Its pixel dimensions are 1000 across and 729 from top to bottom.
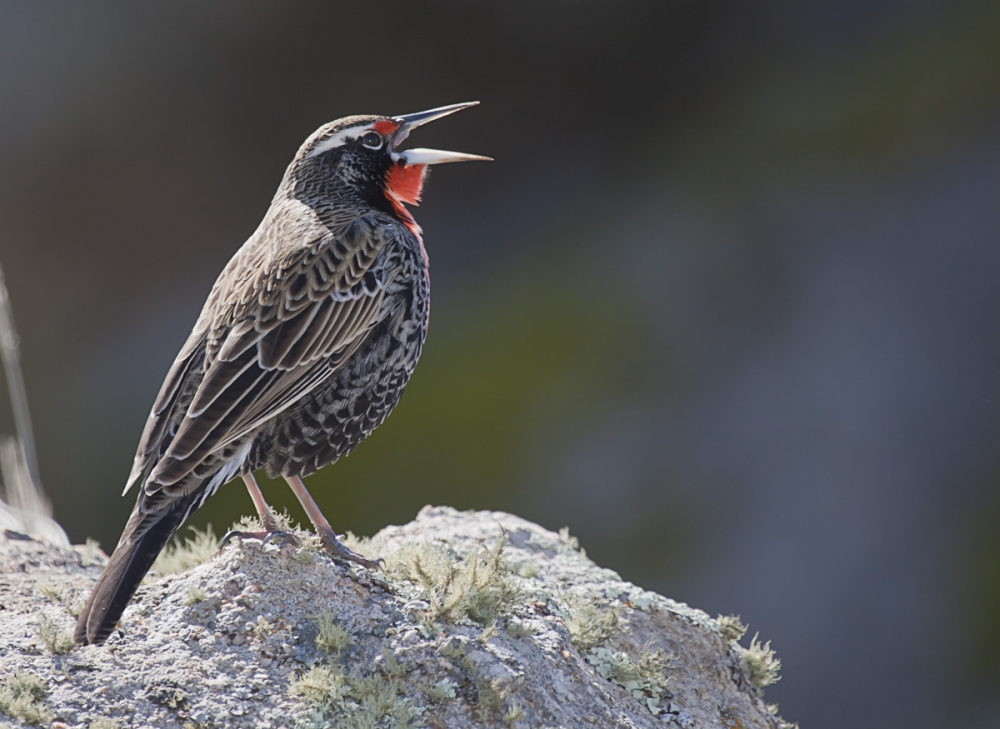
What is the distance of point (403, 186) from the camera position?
18.9 feet

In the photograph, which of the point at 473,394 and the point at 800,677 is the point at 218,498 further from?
the point at 800,677

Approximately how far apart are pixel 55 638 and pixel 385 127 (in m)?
3.01

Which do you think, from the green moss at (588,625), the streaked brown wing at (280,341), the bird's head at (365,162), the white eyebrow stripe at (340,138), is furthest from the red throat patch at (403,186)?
the green moss at (588,625)

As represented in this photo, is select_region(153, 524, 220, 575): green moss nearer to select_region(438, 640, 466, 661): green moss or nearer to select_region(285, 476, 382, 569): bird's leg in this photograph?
select_region(285, 476, 382, 569): bird's leg

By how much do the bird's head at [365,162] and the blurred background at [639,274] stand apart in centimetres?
562

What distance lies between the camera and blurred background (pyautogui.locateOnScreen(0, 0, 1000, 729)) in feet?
34.4

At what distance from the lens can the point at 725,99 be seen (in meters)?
13.8

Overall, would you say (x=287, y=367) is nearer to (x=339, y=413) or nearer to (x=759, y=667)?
(x=339, y=413)

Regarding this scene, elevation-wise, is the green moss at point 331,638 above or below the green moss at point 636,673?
below

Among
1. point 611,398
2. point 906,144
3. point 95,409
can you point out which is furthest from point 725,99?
point 95,409

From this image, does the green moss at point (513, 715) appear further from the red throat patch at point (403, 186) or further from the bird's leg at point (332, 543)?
the red throat patch at point (403, 186)

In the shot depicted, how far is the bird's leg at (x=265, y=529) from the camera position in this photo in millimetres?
4309

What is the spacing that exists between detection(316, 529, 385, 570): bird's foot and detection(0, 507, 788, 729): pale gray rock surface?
81 mm

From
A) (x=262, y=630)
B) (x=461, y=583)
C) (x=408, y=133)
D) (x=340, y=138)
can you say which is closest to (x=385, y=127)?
(x=408, y=133)
